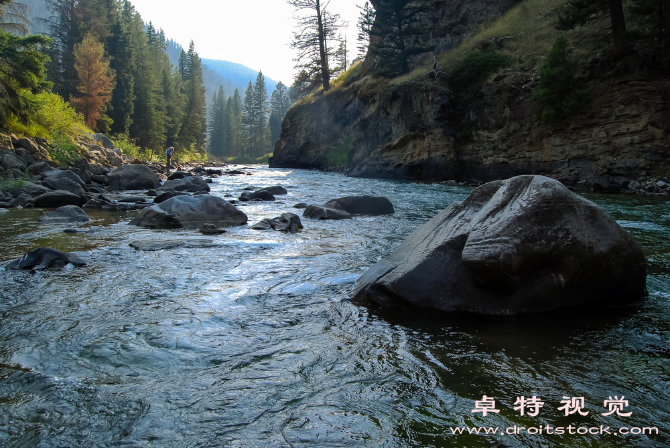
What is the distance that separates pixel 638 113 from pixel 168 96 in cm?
4834

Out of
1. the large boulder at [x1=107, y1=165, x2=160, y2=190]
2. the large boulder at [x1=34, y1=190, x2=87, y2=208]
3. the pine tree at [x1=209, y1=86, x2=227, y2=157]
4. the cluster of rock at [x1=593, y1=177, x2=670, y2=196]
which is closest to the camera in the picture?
the large boulder at [x1=34, y1=190, x2=87, y2=208]

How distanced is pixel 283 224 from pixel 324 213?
1515 millimetres

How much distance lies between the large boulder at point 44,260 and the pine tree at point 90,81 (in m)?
29.2

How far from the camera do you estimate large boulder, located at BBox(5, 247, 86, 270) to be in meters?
4.45

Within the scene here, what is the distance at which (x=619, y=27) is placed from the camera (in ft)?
49.9

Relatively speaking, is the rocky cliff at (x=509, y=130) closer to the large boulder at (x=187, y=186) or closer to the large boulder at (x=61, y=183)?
the large boulder at (x=187, y=186)

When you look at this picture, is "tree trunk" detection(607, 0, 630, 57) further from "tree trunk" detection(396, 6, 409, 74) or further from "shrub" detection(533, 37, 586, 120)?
"tree trunk" detection(396, 6, 409, 74)

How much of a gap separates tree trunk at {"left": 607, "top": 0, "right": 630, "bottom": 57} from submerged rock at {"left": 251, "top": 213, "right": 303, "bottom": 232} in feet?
50.0

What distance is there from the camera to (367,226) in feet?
26.0

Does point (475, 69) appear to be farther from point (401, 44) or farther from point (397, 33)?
point (397, 33)

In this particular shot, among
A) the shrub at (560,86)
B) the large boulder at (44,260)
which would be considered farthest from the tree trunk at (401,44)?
the large boulder at (44,260)

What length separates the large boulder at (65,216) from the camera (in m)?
7.68

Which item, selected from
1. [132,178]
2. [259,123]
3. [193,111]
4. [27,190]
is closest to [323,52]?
[132,178]

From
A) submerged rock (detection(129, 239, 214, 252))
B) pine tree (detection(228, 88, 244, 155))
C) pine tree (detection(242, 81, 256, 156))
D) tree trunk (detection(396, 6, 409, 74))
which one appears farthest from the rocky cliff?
pine tree (detection(228, 88, 244, 155))
